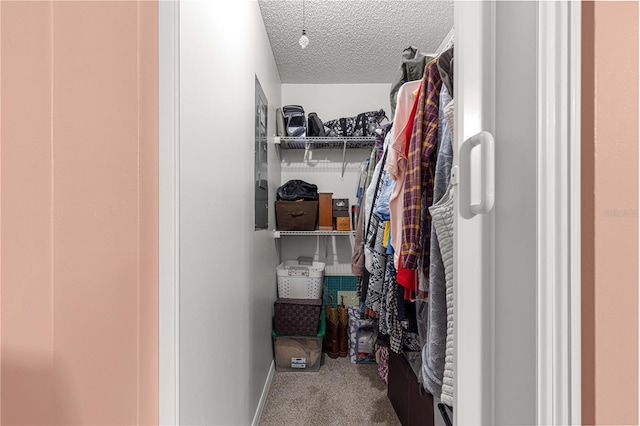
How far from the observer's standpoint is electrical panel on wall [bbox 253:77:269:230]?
1879mm

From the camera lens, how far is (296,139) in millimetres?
2688

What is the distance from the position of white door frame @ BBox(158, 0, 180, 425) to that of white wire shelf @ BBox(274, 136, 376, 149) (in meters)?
1.97

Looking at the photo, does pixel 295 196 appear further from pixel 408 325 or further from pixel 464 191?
pixel 464 191

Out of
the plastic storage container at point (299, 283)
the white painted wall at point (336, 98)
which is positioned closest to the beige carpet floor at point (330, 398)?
the plastic storage container at point (299, 283)

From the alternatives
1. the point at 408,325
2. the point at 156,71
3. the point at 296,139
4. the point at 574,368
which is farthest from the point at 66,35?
the point at 296,139

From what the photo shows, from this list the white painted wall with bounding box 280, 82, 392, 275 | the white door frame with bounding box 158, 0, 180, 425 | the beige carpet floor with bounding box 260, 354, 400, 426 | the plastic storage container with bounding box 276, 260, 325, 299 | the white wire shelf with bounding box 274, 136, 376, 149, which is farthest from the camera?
the white painted wall with bounding box 280, 82, 392, 275

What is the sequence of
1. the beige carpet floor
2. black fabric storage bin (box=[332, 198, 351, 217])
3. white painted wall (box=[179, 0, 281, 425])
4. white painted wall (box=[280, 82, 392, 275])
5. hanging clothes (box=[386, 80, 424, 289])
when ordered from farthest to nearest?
white painted wall (box=[280, 82, 392, 275]), black fabric storage bin (box=[332, 198, 351, 217]), the beige carpet floor, hanging clothes (box=[386, 80, 424, 289]), white painted wall (box=[179, 0, 281, 425])

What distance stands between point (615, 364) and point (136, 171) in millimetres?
825

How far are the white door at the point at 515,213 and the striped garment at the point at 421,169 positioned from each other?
0.47 meters

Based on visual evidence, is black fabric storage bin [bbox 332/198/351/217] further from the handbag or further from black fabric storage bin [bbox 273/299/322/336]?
black fabric storage bin [bbox 273/299/322/336]

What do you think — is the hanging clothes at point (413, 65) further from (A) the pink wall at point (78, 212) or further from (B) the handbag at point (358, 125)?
(B) the handbag at point (358, 125)

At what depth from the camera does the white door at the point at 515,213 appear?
41 cm

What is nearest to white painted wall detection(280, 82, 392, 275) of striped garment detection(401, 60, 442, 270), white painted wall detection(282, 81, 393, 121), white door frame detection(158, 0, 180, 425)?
white painted wall detection(282, 81, 393, 121)

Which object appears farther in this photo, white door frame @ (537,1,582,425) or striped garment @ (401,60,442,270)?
striped garment @ (401,60,442,270)
